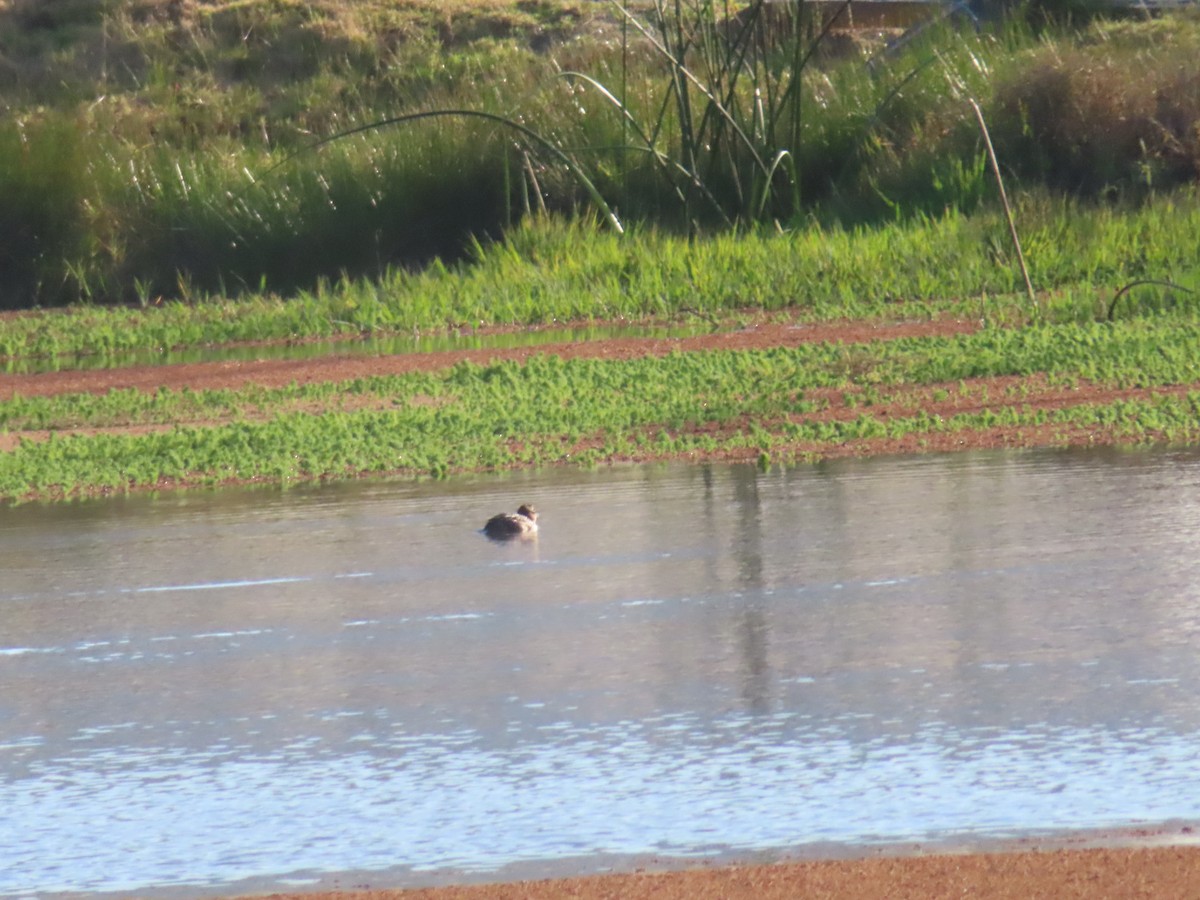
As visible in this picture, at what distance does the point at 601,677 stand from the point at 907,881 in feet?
5.36

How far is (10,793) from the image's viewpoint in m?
4.28

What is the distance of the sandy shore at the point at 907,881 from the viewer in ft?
11.0

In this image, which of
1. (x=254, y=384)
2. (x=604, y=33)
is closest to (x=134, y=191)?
(x=254, y=384)

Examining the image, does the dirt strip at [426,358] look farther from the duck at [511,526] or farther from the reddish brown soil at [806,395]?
the duck at [511,526]

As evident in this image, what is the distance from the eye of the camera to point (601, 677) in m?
4.96

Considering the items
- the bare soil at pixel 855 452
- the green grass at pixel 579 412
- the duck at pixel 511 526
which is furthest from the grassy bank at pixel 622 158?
the duck at pixel 511 526

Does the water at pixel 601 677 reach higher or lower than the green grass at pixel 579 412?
higher

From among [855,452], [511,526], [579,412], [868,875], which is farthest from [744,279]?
[868,875]

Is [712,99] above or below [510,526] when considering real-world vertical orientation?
above

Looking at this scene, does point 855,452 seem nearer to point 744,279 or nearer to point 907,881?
point 907,881

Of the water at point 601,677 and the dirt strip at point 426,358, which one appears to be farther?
the dirt strip at point 426,358

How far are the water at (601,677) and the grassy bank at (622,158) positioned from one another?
755 centimetres

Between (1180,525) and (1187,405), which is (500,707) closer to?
(1180,525)

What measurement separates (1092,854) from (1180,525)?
9.89 feet
